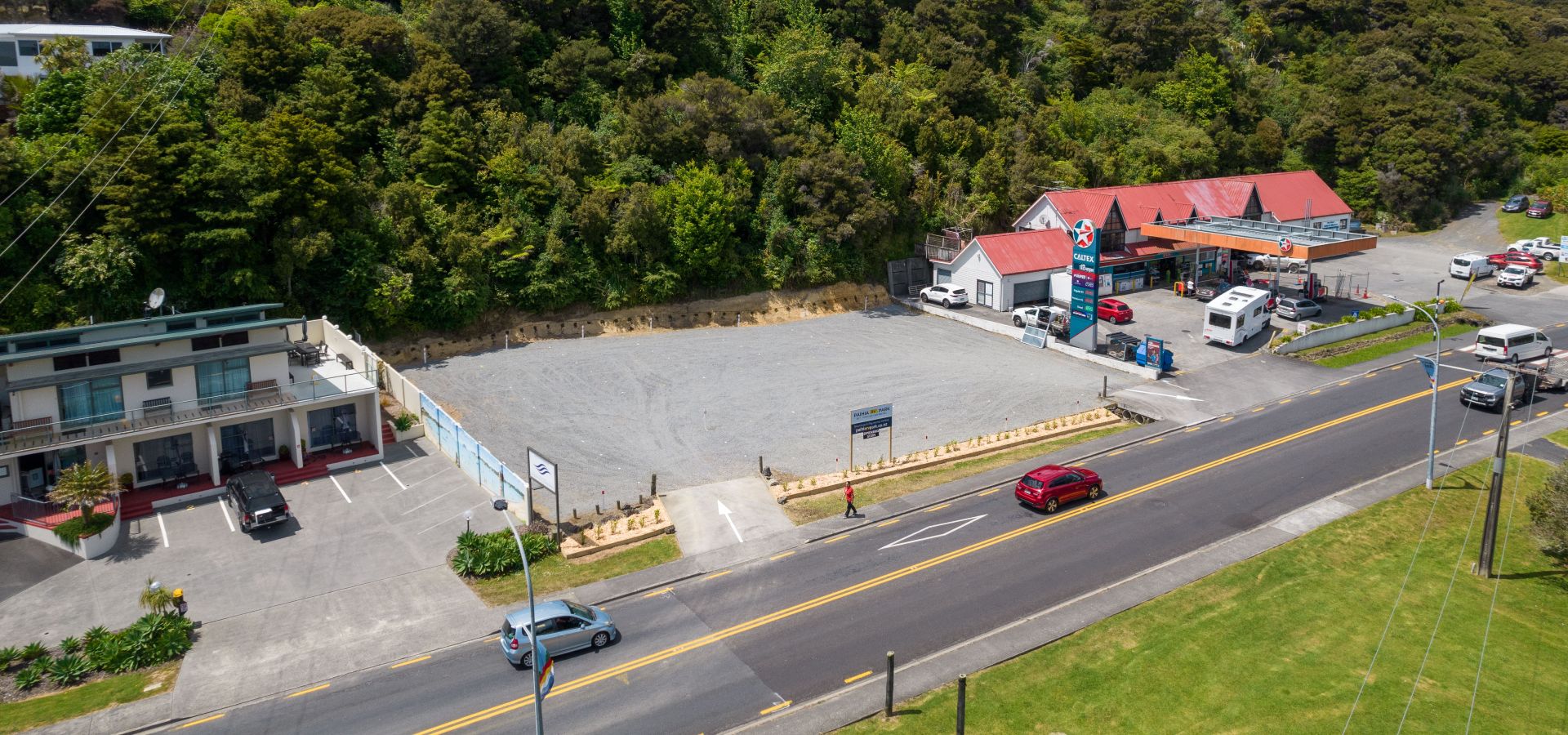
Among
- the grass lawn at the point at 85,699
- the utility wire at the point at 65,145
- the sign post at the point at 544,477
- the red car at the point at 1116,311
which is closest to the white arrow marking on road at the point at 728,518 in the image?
the sign post at the point at 544,477

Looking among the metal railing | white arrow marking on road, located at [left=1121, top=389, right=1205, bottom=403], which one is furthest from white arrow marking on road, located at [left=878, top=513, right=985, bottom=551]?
the metal railing

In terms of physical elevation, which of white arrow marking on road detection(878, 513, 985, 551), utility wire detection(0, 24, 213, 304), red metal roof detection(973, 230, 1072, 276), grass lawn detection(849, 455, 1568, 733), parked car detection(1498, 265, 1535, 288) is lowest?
grass lawn detection(849, 455, 1568, 733)

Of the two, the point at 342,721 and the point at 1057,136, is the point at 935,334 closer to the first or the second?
the point at 1057,136

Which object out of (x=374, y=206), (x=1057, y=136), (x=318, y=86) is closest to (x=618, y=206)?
(x=374, y=206)

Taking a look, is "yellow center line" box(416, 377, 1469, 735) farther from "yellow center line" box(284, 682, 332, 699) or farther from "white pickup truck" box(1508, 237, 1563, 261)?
"white pickup truck" box(1508, 237, 1563, 261)

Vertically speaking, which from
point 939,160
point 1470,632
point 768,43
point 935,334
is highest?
point 768,43

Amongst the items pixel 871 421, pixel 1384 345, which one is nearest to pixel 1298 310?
pixel 1384 345
